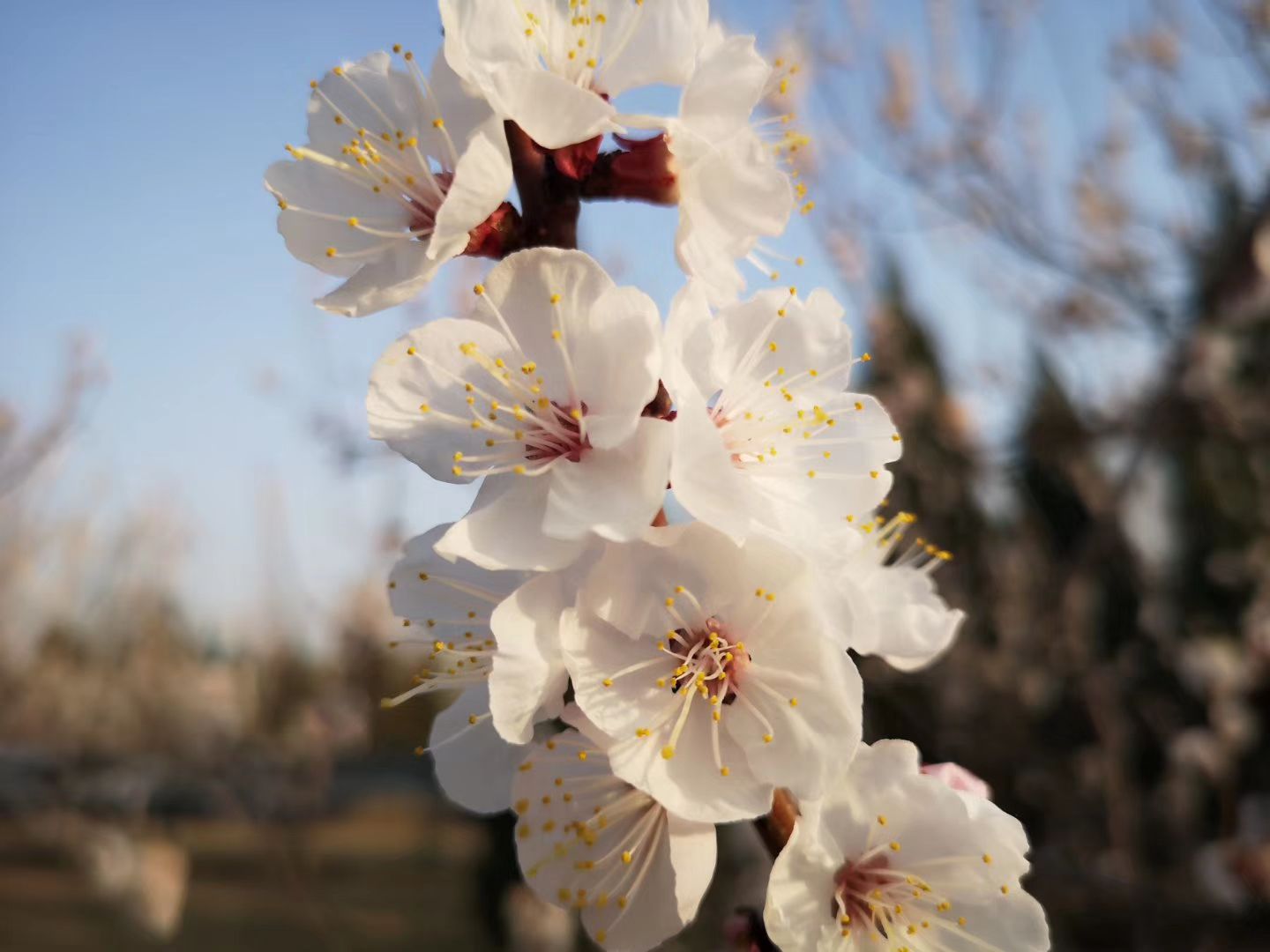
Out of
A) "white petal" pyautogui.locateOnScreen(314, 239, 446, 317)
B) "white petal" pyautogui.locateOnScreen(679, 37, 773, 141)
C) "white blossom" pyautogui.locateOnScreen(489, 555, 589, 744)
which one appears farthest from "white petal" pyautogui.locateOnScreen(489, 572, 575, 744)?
"white petal" pyautogui.locateOnScreen(679, 37, 773, 141)

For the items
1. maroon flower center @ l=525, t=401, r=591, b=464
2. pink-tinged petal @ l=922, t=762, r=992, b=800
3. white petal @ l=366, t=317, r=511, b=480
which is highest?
white petal @ l=366, t=317, r=511, b=480

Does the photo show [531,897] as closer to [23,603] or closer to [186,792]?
[23,603]

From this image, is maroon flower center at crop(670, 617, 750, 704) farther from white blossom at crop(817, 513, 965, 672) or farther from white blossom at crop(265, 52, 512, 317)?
white blossom at crop(265, 52, 512, 317)

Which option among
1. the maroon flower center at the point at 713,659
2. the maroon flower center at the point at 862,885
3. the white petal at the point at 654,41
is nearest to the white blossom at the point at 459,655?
the maroon flower center at the point at 713,659

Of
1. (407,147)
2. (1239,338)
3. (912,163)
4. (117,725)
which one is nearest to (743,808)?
(407,147)

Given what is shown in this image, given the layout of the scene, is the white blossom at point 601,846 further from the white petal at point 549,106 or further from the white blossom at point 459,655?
the white petal at point 549,106

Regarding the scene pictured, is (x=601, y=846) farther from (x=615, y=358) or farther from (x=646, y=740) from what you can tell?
(x=615, y=358)
